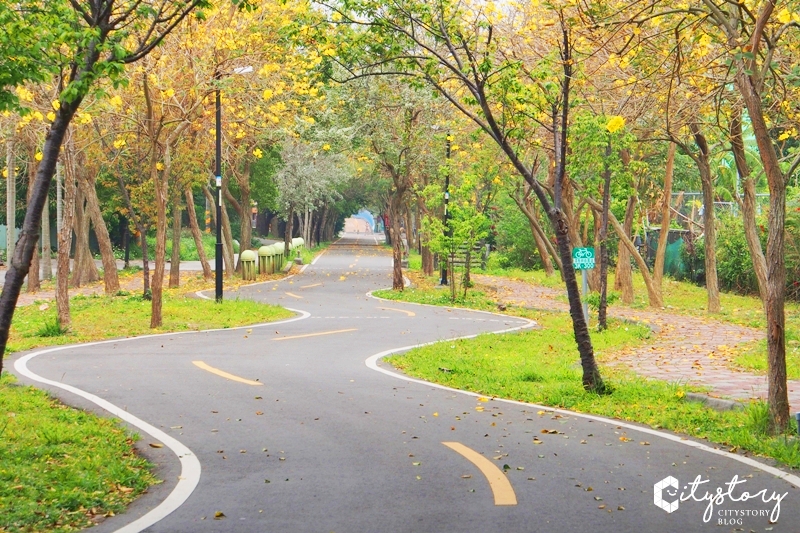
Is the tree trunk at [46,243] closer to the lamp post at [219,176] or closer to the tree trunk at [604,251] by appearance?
the lamp post at [219,176]

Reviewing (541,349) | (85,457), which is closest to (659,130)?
(541,349)

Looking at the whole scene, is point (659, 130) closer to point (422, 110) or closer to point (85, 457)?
point (422, 110)

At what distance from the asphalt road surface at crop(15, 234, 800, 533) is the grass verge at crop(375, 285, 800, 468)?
42 centimetres

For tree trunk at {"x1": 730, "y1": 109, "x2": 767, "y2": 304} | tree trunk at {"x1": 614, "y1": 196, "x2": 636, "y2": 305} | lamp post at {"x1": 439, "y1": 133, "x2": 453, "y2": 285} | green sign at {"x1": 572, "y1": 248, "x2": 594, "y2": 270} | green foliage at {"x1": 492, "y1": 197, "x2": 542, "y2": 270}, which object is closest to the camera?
green sign at {"x1": 572, "y1": 248, "x2": 594, "y2": 270}

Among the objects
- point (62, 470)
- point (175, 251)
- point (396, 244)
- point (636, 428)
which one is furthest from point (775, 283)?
point (175, 251)

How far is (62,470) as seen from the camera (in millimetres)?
7453

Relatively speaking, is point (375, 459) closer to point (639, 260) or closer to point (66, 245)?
point (66, 245)

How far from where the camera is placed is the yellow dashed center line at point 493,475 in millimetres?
6879

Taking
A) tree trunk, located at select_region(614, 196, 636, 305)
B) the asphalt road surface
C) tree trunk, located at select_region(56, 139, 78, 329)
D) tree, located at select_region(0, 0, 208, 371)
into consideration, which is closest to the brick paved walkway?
tree trunk, located at select_region(614, 196, 636, 305)

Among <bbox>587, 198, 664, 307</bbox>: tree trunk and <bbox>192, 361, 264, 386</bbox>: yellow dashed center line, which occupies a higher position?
<bbox>587, 198, 664, 307</bbox>: tree trunk

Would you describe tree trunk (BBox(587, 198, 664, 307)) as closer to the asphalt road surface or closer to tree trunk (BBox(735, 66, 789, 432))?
the asphalt road surface

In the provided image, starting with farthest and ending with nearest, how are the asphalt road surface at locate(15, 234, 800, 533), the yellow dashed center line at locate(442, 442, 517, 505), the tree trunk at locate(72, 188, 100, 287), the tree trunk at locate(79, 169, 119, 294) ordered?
the tree trunk at locate(72, 188, 100, 287), the tree trunk at locate(79, 169, 119, 294), the yellow dashed center line at locate(442, 442, 517, 505), the asphalt road surface at locate(15, 234, 800, 533)

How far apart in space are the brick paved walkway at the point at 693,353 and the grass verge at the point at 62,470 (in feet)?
22.1

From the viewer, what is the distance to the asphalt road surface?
643cm
